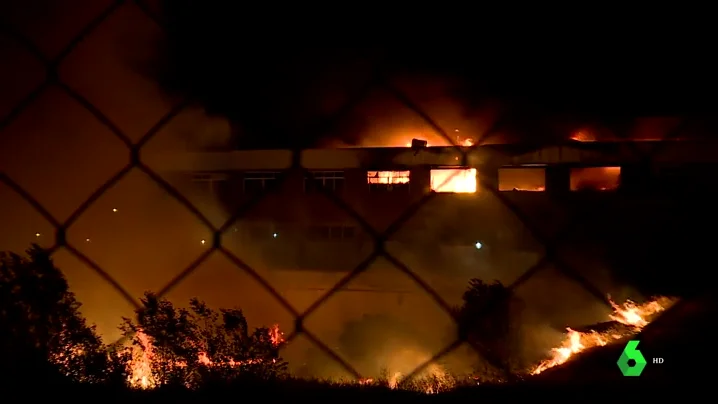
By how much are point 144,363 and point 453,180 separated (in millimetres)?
440

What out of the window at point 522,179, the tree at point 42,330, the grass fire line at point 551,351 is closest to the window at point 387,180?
the window at point 522,179

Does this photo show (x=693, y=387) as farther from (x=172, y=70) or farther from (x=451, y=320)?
(x=172, y=70)

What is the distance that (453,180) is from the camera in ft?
2.44

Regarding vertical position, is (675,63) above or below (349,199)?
above

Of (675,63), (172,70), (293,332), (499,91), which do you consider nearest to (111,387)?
(293,332)

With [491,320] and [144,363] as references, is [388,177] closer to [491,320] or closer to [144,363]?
[491,320]

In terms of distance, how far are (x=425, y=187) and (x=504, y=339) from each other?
219 millimetres

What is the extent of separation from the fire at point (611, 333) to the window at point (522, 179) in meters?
0.17

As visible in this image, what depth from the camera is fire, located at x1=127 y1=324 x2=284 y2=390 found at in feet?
1.93

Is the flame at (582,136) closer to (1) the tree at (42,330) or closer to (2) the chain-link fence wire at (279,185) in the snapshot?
(2) the chain-link fence wire at (279,185)

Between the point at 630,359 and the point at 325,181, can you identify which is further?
the point at 325,181

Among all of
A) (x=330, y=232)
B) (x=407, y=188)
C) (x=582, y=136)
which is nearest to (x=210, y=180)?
(x=330, y=232)

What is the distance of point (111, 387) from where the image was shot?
22.1 inches

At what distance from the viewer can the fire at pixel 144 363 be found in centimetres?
59
